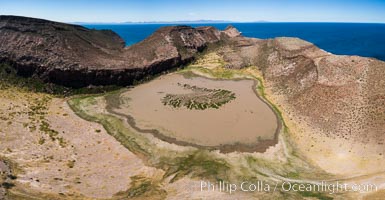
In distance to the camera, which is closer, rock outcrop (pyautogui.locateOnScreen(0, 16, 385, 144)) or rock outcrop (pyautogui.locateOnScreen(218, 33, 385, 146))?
rock outcrop (pyautogui.locateOnScreen(218, 33, 385, 146))

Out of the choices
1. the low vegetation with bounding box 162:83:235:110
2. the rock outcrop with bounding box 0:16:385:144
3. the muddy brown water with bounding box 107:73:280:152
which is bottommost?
the muddy brown water with bounding box 107:73:280:152

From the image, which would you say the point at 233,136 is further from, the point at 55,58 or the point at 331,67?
the point at 55,58

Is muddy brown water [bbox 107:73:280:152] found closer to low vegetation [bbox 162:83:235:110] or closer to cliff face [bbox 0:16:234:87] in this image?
low vegetation [bbox 162:83:235:110]

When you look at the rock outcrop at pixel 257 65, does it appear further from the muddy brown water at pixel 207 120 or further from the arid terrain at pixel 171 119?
the muddy brown water at pixel 207 120

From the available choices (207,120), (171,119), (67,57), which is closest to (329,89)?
(207,120)

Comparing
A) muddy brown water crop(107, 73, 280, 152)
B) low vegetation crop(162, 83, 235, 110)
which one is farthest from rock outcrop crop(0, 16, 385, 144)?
low vegetation crop(162, 83, 235, 110)
